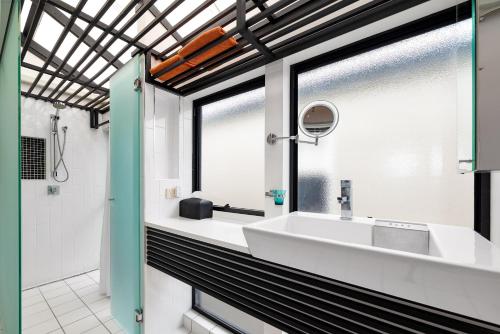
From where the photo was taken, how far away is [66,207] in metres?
2.73

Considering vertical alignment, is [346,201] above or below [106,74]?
below

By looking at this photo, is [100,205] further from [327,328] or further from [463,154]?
[463,154]

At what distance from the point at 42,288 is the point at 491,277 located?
374 centimetres

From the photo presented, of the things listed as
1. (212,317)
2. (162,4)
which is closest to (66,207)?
(212,317)

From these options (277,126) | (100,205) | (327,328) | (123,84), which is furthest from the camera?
(100,205)

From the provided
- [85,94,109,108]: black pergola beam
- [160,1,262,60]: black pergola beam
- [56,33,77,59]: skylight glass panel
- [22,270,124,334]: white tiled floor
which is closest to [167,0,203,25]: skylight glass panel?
[160,1,262,60]: black pergola beam

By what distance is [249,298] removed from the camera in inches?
41.2

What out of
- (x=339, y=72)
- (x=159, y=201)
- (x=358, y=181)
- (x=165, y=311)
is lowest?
(x=165, y=311)

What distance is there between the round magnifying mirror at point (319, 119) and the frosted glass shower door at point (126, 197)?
1327 millimetres

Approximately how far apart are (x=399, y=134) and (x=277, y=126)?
2.32 feet

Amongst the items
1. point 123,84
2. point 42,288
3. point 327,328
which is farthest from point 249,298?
point 42,288

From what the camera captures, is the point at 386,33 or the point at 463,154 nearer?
the point at 463,154

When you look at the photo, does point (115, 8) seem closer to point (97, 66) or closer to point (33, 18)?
point (33, 18)

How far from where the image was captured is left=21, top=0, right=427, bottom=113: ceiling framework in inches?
40.9
